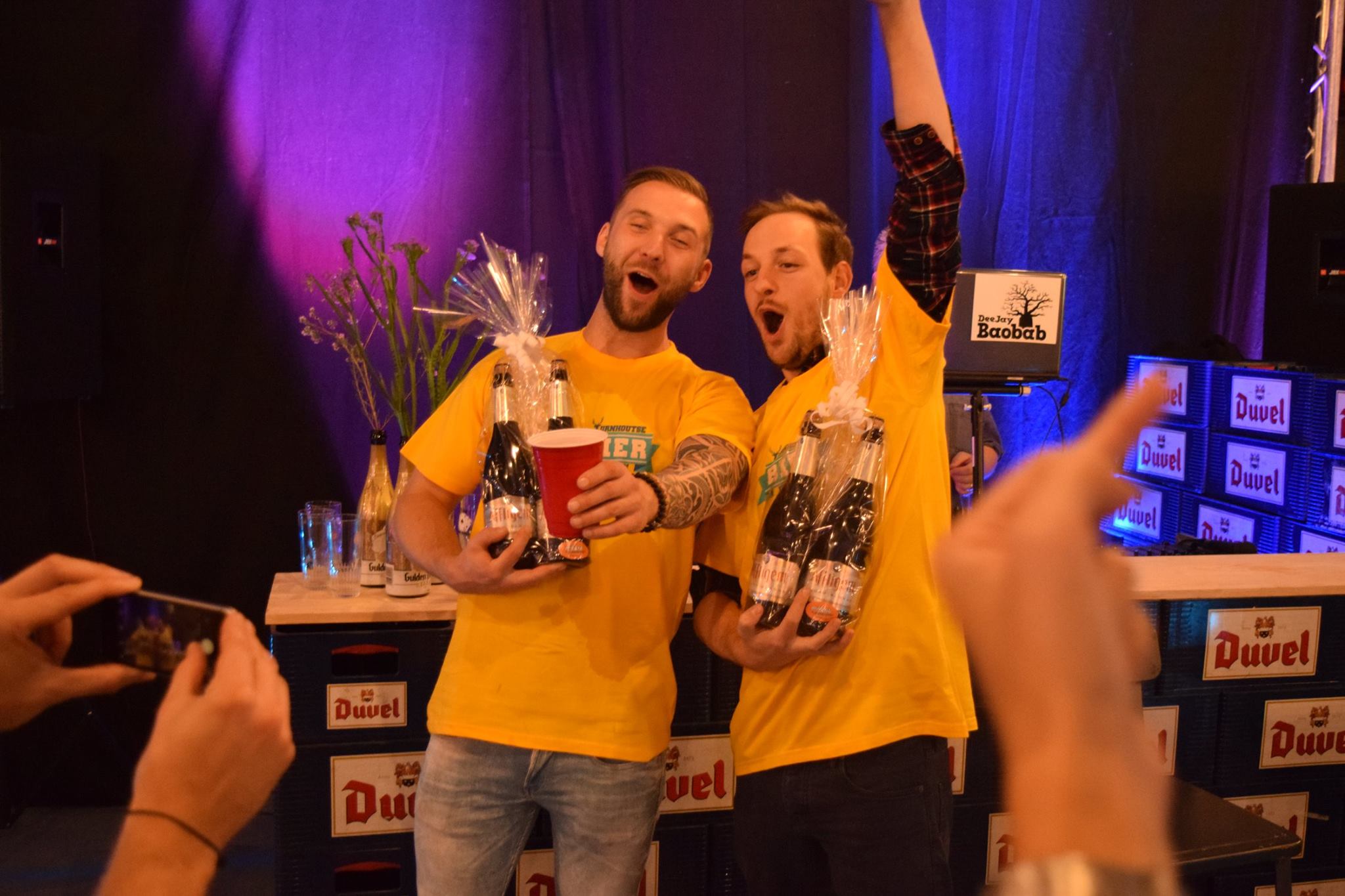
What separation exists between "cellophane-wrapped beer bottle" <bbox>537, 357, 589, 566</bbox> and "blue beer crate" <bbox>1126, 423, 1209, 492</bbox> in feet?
12.4

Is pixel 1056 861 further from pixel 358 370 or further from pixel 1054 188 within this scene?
pixel 1054 188

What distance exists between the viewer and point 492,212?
418 centimetres

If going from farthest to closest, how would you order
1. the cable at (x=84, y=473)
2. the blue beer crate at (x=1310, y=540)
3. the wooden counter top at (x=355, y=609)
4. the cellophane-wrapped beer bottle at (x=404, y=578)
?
1. the blue beer crate at (x=1310, y=540)
2. the cable at (x=84, y=473)
3. the cellophane-wrapped beer bottle at (x=404, y=578)
4. the wooden counter top at (x=355, y=609)

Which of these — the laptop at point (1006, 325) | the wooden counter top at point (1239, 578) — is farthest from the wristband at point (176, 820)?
the laptop at point (1006, 325)

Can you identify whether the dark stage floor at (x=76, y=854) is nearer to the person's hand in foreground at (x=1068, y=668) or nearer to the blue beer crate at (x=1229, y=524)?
the person's hand in foreground at (x=1068, y=668)

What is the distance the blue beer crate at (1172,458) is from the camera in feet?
16.5

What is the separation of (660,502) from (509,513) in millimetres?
275

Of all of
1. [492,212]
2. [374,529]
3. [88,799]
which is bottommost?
[88,799]

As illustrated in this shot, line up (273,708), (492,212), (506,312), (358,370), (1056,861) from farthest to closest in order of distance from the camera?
(492,212)
(358,370)
(506,312)
(273,708)
(1056,861)

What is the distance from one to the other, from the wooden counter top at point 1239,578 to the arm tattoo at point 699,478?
122cm

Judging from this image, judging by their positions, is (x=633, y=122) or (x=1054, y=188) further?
(x=1054, y=188)

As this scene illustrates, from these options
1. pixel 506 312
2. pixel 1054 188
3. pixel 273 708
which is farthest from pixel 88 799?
pixel 1054 188

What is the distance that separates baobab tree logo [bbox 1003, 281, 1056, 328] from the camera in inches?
159

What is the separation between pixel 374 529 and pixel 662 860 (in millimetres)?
1072
